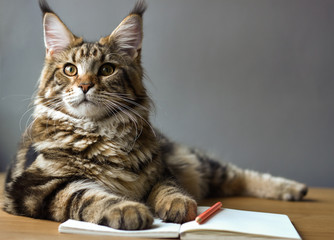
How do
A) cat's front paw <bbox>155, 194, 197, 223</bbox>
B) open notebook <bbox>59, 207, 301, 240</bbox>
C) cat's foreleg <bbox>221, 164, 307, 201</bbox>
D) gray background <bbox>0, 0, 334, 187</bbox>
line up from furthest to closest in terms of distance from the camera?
gray background <bbox>0, 0, 334, 187</bbox> → cat's foreleg <bbox>221, 164, 307, 201</bbox> → cat's front paw <bbox>155, 194, 197, 223</bbox> → open notebook <bbox>59, 207, 301, 240</bbox>

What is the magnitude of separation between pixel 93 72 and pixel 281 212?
3.48 feet

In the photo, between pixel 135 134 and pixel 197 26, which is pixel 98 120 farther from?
pixel 197 26

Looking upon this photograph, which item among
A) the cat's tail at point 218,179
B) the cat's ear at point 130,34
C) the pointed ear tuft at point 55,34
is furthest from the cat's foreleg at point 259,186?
the pointed ear tuft at point 55,34

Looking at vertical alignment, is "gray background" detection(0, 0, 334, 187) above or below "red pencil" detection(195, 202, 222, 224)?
above

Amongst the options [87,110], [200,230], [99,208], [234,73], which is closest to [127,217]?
[99,208]

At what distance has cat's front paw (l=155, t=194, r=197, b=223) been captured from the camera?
1215 mm

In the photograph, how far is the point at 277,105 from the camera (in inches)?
103

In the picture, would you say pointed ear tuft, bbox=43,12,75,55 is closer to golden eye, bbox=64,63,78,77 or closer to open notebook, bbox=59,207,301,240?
golden eye, bbox=64,63,78,77

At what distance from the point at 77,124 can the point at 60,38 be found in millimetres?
406

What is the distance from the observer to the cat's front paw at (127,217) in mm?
1085

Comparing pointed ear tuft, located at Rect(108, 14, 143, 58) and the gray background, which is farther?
the gray background

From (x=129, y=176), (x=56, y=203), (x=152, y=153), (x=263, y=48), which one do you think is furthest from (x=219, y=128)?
(x=56, y=203)

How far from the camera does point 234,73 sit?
8.52 feet

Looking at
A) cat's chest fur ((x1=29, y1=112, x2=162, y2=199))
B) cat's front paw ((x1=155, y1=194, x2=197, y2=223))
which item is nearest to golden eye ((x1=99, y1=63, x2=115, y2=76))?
cat's chest fur ((x1=29, y1=112, x2=162, y2=199))
